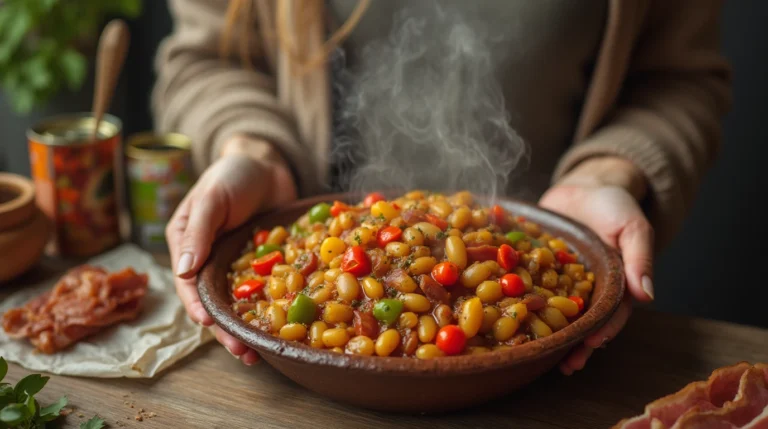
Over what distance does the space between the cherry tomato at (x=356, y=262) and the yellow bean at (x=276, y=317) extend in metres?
0.18

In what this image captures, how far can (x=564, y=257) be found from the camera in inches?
71.3

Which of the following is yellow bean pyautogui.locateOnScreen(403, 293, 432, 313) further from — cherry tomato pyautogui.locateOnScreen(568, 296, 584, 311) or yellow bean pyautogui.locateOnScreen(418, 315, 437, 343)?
cherry tomato pyautogui.locateOnScreen(568, 296, 584, 311)

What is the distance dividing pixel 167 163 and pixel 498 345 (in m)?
1.42

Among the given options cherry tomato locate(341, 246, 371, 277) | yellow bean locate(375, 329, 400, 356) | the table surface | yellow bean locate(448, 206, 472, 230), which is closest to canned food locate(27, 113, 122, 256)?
the table surface

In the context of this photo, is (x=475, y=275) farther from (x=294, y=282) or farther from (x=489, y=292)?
(x=294, y=282)

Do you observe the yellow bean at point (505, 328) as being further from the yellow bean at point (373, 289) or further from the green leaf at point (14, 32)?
Answer: the green leaf at point (14, 32)

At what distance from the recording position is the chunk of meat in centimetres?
156

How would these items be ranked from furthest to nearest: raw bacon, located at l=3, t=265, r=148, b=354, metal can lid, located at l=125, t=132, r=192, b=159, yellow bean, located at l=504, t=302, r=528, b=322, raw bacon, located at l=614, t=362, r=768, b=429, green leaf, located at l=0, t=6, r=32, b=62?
green leaf, located at l=0, t=6, r=32, b=62
metal can lid, located at l=125, t=132, r=192, b=159
raw bacon, located at l=3, t=265, r=148, b=354
yellow bean, located at l=504, t=302, r=528, b=322
raw bacon, located at l=614, t=362, r=768, b=429

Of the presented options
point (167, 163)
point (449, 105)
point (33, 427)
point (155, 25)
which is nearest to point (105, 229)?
point (167, 163)

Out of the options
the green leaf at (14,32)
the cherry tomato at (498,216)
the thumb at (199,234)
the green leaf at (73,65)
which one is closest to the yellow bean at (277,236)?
the thumb at (199,234)

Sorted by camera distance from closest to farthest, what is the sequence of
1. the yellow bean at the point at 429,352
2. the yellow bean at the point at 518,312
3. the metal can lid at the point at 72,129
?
the yellow bean at the point at 429,352 → the yellow bean at the point at 518,312 → the metal can lid at the point at 72,129

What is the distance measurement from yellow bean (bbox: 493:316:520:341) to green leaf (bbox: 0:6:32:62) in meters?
2.71

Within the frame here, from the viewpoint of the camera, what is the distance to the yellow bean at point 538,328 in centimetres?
152

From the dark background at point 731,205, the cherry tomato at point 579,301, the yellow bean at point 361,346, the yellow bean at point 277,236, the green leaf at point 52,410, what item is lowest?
the dark background at point 731,205
